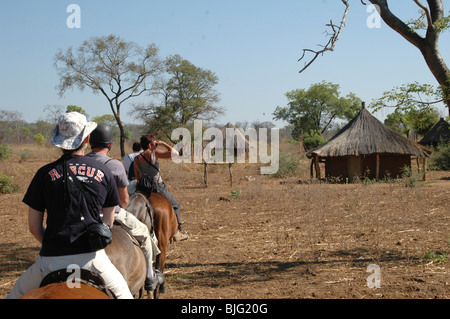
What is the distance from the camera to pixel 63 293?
222 cm

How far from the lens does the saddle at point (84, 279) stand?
244cm

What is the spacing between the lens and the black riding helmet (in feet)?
11.7

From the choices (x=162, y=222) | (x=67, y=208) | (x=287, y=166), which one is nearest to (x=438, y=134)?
(x=287, y=166)

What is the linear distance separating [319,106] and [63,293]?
48755 mm

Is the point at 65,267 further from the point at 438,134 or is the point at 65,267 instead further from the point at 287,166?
the point at 438,134

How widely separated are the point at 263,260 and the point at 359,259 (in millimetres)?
1338

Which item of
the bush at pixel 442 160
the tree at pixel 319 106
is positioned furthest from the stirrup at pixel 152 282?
the tree at pixel 319 106

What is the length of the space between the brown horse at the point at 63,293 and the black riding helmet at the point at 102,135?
4.86ft

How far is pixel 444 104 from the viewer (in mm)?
6035

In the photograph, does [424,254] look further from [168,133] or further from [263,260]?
[168,133]

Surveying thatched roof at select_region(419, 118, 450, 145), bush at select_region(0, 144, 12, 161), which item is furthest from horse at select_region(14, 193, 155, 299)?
thatched roof at select_region(419, 118, 450, 145)

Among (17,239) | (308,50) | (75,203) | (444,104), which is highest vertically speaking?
(308,50)

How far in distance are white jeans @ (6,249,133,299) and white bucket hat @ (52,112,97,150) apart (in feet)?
2.10
